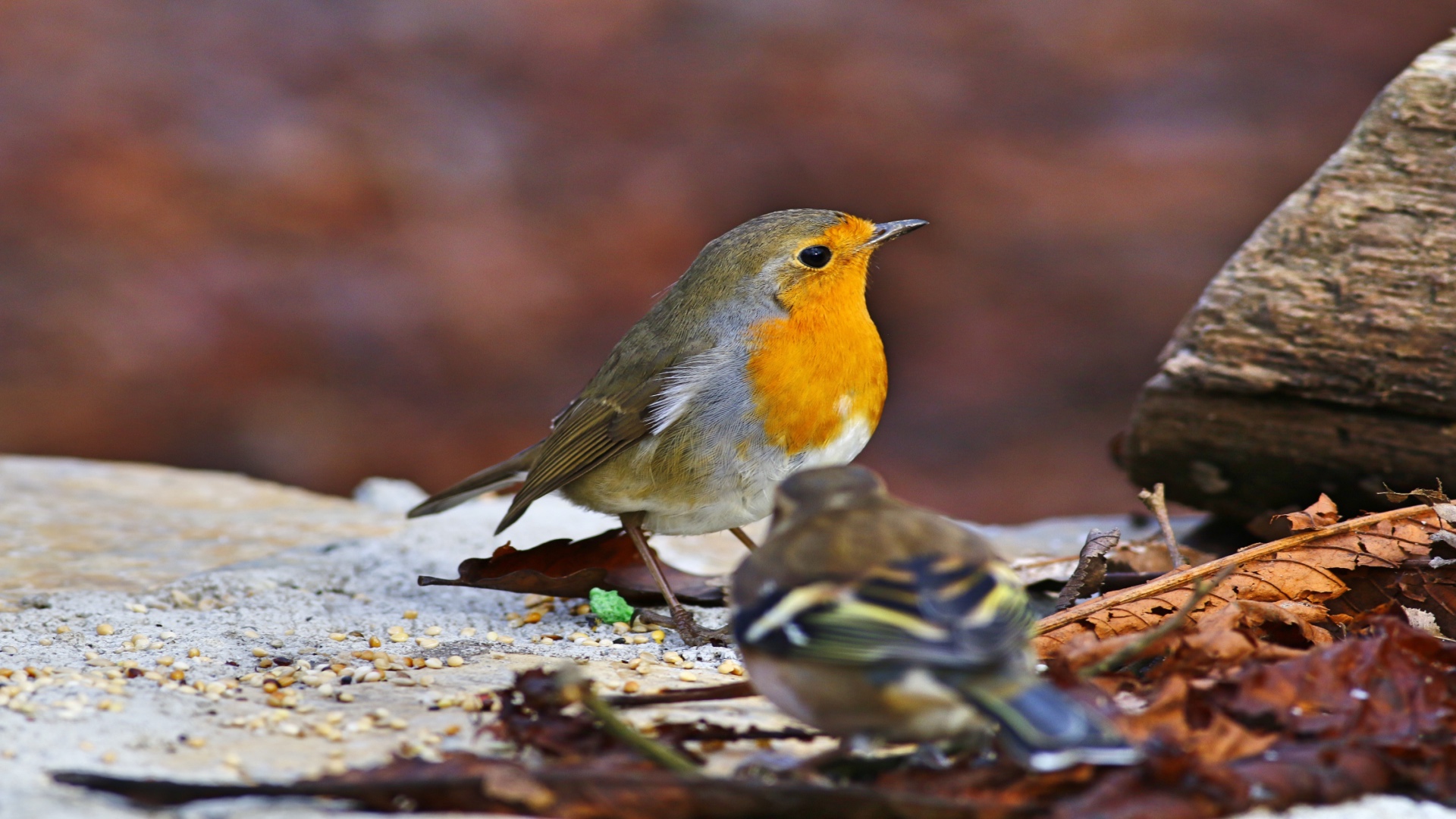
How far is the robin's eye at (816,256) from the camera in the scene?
4.12 meters

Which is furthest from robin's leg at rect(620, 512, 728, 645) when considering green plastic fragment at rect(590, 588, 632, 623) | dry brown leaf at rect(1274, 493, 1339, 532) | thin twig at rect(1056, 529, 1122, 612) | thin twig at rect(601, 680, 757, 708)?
dry brown leaf at rect(1274, 493, 1339, 532)

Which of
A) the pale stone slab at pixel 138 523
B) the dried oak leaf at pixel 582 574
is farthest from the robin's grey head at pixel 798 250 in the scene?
the pale stone slab at pixel 138 523

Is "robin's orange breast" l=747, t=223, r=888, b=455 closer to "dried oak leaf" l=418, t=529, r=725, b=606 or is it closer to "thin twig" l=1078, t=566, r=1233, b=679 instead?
"dried oak leaf" l=418, t=529, r=725, b=606

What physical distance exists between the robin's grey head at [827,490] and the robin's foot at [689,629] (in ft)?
3.08

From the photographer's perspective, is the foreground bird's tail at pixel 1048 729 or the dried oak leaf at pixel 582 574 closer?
the foreground bird's tail at pixel 1048 729

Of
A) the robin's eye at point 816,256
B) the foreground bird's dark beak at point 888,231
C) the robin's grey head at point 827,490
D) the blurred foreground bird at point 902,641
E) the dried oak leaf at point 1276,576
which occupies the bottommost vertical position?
the dried oak leaf at point 1276,576

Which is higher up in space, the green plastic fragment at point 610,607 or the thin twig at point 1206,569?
the green plastic fragment at point 610,607

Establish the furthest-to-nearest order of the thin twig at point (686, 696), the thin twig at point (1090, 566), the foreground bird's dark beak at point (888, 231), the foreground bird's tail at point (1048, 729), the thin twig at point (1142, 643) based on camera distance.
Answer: the foreground bird's dark beak at point (888, 231) < the thin twig at point (1090, 566) < the thin twig at point (686, 696) < the thin twig at point (1142, 643) < the foreground bird's tail at point (1048, 729)

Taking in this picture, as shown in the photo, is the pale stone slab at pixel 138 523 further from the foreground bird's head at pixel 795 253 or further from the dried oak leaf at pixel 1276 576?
the dried oak leaf at pixel 1276 576

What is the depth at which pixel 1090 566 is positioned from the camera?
134 inches

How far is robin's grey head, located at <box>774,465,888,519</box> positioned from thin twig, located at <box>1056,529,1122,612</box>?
0.81 metres

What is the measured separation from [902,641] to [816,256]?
216 centimetres

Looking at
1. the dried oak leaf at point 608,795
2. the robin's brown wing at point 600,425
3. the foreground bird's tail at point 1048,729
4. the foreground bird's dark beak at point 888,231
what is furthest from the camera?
the foreground bird's dark beak at point 888,231

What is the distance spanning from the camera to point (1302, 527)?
11.1 ft
